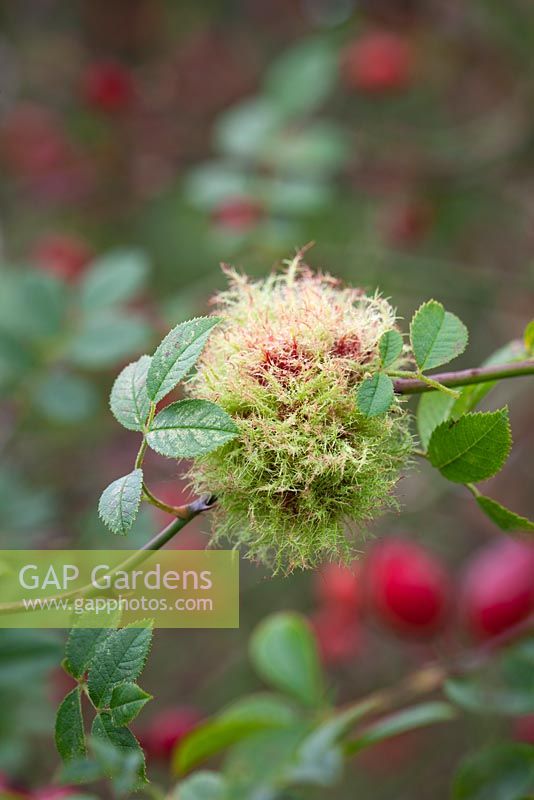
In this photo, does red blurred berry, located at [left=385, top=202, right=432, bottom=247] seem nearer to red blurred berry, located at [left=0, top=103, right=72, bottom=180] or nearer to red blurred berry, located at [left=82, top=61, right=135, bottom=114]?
red blurred berry, located at [left=82, top=61, right=135, bottom=114]

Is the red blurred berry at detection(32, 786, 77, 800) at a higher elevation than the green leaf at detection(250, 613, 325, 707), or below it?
below

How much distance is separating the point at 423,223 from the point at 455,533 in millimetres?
856

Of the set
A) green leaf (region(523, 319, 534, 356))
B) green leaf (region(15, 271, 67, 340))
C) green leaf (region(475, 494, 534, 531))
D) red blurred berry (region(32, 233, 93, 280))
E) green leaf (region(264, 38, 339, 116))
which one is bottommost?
green leaf (region(475, 494, 534, 531))

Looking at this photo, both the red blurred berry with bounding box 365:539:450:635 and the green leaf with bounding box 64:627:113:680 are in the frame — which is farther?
Answer: the red blurred berry with bounding box 365:539:450:635

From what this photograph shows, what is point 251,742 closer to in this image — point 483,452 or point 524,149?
point 483,452

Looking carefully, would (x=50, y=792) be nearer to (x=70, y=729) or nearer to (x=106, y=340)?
(x=70, y=729)

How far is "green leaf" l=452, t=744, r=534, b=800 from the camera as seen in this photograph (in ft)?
3.45

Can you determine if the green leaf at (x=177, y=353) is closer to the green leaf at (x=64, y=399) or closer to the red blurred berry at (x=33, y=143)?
the green leaf at (x=64, y=399)

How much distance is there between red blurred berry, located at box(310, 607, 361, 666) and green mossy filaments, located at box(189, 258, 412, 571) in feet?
4.02

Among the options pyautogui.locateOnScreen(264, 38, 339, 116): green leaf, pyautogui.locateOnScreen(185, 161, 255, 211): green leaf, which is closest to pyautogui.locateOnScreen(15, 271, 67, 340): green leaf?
pyautogui.locateOnScreen(185, 161, 255, 211): green leaf

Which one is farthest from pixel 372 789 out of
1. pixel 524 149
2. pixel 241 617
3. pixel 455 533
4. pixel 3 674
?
pixel 524 149

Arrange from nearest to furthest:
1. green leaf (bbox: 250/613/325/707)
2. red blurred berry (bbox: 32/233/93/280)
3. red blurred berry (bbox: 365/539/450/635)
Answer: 1. green leaf (bbox: 250/613/325/707)
2. red blurred berry (bbox: 365/539/450/635)
3. red blurred berry (bbox: 32/233/93/280)

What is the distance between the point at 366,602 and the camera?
1.89m

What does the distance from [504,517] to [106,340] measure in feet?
3.44
